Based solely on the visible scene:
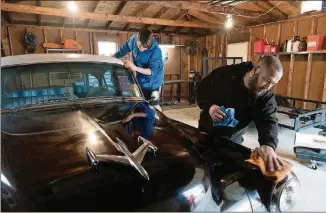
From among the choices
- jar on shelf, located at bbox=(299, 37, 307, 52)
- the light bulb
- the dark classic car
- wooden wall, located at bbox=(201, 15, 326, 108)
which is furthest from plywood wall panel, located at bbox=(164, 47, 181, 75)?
the light bulb

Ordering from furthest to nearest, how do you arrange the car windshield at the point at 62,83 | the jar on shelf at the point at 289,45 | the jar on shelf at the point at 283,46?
1. the jar on shelf at the point at 283,46
2. the jar on shelf at the point at 289,45
3. the car windshield at the point at 62,83

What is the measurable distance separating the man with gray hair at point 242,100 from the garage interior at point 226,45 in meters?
0.58

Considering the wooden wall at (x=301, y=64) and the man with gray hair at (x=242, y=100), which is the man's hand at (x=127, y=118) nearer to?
the man with gray hair at (x=242, y=100)

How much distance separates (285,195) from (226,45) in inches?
322

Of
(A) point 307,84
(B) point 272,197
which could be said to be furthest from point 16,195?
(A) point 307,84

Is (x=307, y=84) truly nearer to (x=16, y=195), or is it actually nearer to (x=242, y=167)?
(x=242, y=167)

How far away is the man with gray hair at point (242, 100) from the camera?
4.48 feet

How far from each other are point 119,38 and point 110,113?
765cm

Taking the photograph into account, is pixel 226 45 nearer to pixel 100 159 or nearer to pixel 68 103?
pixel 68 103

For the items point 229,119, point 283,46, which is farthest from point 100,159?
point 283,46

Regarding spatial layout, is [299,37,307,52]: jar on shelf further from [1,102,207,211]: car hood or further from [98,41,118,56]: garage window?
[1,102,207,211]: car hood

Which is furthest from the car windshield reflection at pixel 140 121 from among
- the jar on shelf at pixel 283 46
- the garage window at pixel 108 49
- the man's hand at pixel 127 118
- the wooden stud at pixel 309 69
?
the jar on shelf at pixel 283 46

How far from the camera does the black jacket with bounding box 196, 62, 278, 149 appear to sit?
1.59 metres

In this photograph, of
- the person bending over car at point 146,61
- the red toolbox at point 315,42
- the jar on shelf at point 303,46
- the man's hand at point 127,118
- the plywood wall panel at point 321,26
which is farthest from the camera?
the jar on shelf at point 303,46
